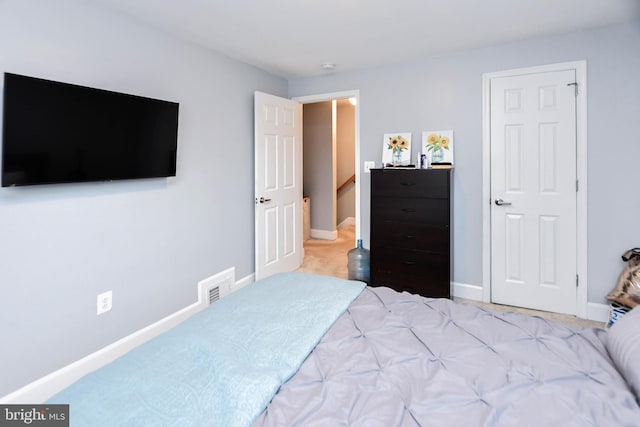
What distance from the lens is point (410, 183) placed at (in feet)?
10.5

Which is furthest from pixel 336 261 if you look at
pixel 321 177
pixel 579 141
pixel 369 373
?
pixel 369 373

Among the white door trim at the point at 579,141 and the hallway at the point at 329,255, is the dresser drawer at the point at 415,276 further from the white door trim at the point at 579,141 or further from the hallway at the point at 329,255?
the white door trim at the point at 579,141

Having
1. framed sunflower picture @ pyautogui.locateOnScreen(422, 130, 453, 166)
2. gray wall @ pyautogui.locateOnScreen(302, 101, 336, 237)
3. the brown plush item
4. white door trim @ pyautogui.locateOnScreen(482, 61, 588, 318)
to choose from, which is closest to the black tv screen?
framed sunflower picture @ pyautogui.locateOnScreen(422, 130, 453, 166)

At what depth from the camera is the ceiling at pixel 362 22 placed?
2291 mm

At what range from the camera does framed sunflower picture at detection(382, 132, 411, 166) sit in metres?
3.52

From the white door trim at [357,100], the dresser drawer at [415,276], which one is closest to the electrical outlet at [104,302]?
the dresser drawer at [415,276]

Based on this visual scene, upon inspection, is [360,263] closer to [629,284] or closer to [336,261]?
[336,261]

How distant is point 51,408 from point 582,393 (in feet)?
5.09

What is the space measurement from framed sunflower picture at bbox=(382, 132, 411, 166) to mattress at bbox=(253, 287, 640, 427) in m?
2.16

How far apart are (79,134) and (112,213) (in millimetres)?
541

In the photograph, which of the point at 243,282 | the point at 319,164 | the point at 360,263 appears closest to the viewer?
the point at 243,282

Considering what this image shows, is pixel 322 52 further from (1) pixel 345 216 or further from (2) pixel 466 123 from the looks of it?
(1) pixel 345 216

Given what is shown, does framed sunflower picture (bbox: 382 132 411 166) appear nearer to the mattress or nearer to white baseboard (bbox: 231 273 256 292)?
white baseboard (bbox: 231 273 256 292)

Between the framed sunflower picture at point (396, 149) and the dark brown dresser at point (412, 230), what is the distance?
34cm
